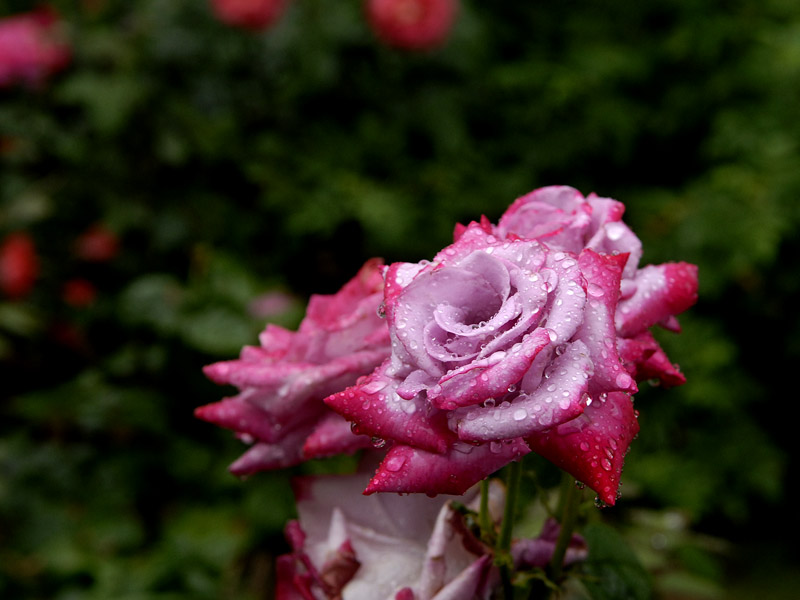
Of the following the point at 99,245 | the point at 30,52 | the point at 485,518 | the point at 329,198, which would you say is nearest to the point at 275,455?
the point at 485,518

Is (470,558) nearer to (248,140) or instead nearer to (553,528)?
(553,528)

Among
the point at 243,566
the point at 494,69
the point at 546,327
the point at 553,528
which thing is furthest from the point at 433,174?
the point at 546,327

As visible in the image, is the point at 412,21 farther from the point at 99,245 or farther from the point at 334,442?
the point at 334,442

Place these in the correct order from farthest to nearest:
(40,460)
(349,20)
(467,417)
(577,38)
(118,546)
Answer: (577,38), (349,20), (40,460), (118,546), (467,417)

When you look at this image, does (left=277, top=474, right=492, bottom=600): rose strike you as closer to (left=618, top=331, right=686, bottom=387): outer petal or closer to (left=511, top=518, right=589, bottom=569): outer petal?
(left=511, top=518, right=589, bottom=569): outer petal

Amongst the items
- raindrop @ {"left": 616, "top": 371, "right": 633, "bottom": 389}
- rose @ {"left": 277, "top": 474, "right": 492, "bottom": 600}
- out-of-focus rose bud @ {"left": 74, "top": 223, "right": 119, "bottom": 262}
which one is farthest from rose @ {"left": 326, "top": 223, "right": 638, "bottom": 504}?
out-of-focus rose bud @ {"left": 74, "top": 223, "right": 119, "bottom": 262}

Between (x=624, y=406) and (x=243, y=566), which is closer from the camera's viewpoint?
(x=624, y=406)
